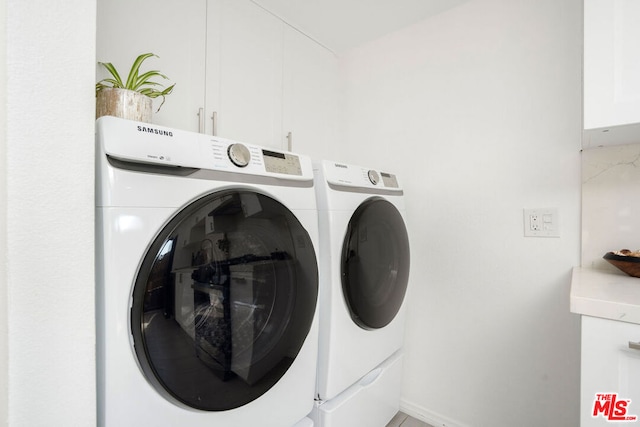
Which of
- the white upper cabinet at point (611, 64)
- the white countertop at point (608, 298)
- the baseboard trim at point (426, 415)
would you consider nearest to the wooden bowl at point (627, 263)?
the white countertop at point (608, 298)

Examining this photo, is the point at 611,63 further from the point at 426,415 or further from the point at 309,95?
the point at 426,415

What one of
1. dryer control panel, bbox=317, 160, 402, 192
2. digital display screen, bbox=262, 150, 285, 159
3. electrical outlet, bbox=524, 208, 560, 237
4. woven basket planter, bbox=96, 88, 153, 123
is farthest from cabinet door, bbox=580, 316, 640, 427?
woven basket planter, bbox=96, 88, 153, 123

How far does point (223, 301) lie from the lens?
0.84 meters

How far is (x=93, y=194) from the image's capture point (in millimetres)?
646

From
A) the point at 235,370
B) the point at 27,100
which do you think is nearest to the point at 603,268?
the point at 235,370

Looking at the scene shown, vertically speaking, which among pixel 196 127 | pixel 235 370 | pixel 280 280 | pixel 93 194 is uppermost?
pixel 196 127

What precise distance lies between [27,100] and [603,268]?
1.92 metres

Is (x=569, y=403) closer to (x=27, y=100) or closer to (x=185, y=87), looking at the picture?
(x=27, y=100)

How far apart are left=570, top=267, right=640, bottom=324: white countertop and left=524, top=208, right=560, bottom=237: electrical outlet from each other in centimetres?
36

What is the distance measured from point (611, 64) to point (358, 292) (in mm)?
1118

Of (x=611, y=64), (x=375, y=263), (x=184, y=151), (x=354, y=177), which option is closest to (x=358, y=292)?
(x=375, y=263)

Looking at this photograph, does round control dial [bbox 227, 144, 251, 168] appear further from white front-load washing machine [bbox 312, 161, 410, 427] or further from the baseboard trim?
the baseboard trim

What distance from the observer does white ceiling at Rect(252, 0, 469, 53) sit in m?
1.70

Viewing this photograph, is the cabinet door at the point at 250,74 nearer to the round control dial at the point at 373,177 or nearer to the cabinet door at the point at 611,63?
the round control dial at the point at 373,177
